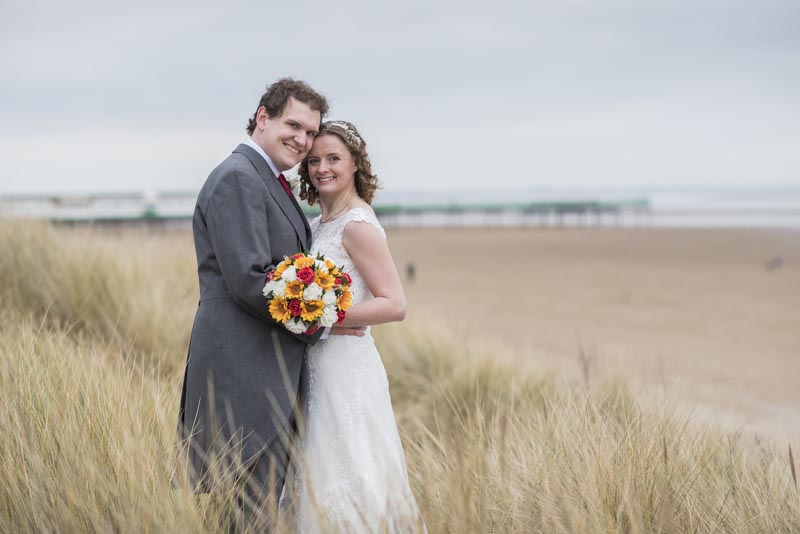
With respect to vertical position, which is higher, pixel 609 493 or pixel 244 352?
pixel 244 352

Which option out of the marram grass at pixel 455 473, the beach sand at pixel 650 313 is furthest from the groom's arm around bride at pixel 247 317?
the beach sand at pixel 650 313

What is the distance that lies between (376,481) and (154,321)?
383cm

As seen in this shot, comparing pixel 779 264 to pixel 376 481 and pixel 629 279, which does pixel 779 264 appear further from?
pixel 376 481

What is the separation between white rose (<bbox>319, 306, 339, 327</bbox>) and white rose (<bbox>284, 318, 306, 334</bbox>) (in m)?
0.08

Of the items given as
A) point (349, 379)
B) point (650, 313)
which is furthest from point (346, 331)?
point (650, 313)

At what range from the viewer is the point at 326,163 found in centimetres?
363

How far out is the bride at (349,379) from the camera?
3.40 metres

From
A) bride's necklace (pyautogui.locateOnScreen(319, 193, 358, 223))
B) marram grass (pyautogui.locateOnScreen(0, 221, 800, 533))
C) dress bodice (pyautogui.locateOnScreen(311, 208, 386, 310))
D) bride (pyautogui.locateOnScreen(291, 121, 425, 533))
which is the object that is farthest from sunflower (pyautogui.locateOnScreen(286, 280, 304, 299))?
marram grass (pyautogui.locateOnScreen(0, 221, 800, 533))

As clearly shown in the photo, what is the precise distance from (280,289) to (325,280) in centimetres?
20

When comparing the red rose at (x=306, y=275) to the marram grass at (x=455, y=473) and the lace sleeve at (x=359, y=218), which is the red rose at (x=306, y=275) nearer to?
the lace sleeve at (x=359, y=218)

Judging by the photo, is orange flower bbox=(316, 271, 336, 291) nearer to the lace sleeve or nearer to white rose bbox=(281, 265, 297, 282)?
white rose bbox=(281, 265, 297, 282)

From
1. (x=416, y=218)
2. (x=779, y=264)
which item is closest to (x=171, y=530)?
(x=779, y=264)

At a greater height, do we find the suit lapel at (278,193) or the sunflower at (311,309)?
the suit lapel at (278,193)

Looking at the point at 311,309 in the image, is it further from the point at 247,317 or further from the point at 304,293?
the point at 247,317
